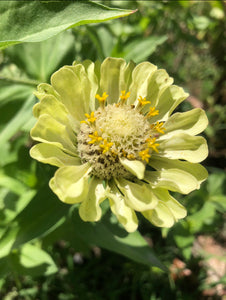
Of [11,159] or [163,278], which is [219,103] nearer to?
[163,278]

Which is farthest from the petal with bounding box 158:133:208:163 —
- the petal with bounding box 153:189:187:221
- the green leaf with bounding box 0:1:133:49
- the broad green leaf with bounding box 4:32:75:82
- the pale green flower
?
the broad green leaf with bounding box 4:32:75:82

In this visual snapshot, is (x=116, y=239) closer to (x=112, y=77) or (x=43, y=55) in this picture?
(x=112, y=77)

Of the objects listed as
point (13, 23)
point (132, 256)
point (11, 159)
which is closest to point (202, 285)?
point (132, 256)

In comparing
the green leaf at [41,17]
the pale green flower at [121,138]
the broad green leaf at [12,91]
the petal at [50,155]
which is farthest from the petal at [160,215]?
the broad green leaf at [12,91]

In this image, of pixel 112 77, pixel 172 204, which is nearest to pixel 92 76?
pixel 112 77

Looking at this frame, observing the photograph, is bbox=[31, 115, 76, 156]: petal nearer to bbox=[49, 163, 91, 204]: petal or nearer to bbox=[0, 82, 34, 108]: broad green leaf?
bbox=[49, 163, 91, 204]: petal

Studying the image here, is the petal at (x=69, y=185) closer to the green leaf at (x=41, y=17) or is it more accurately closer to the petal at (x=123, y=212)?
the petal at (x=123, y=212)
